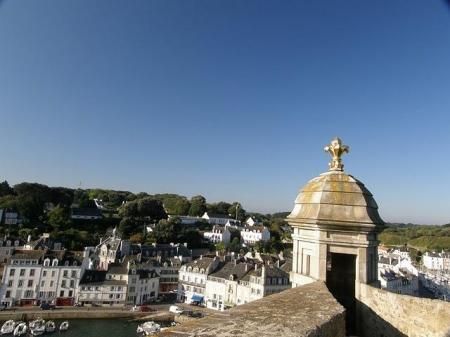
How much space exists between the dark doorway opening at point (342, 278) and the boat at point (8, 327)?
40.9m

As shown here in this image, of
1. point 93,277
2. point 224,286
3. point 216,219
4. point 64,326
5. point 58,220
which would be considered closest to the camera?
point 64,326

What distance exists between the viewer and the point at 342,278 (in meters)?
7.68

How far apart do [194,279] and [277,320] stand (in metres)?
52.5

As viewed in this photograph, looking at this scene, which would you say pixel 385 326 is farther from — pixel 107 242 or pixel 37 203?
pixel 37 203

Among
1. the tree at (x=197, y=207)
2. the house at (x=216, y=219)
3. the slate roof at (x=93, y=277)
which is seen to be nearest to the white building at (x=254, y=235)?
the house at (x=216, y=219)

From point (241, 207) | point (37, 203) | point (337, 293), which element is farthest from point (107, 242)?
point (241, 207)

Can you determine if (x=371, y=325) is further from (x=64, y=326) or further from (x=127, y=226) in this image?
(x=127, y=226)

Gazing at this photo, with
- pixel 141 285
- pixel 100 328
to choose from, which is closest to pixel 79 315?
pixel 100 328

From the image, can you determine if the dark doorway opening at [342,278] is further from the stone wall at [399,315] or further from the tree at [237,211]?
the tree at [237,211]

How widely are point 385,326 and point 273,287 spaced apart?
41.9m

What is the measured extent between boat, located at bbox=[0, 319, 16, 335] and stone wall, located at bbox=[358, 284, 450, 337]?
138 ft

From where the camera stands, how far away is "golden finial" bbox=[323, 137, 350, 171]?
696 cm

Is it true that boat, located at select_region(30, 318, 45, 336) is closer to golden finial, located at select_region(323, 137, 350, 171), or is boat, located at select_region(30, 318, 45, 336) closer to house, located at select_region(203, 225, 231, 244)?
golden finial, located at select_region(323, 137, 350, 171)

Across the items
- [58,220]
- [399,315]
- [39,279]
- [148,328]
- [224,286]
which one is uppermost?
[399,315]
